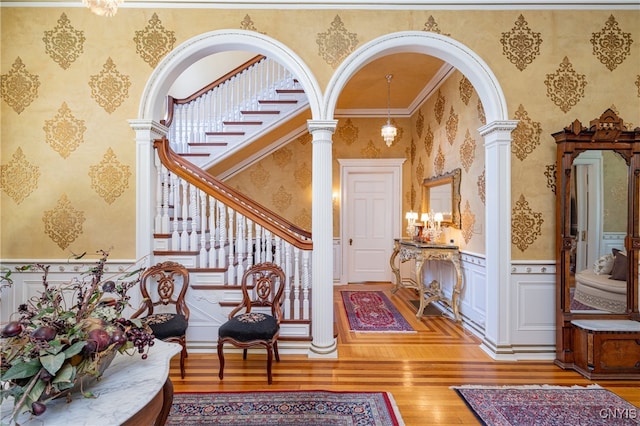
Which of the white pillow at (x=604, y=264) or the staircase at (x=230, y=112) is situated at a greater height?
the staircase at (x=230, y=112)

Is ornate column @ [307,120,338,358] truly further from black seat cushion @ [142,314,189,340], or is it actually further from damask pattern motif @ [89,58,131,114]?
damask pattern motif @ [89,58,131,114]

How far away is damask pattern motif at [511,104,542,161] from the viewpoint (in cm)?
310

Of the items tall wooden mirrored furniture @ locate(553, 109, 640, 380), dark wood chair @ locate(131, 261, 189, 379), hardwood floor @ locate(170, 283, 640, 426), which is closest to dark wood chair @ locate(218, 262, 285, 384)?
hardwood floor @ locate(170, 283, 640, 426)

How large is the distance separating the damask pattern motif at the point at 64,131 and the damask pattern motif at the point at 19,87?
29cm

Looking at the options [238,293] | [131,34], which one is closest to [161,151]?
[131,34]

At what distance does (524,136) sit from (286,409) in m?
3.32

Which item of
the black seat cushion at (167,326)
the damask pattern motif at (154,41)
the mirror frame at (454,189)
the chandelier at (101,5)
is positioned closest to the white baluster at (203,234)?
the black seat cushion at (167,326)

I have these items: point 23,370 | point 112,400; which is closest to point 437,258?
point 112,400

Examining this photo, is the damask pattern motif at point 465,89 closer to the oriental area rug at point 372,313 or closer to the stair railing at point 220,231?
the stair railing at point 220,231

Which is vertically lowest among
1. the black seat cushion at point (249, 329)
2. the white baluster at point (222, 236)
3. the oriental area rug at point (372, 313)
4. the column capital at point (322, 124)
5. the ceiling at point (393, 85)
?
the oriental area rug at point (372, 313)

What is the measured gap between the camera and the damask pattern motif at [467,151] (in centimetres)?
399

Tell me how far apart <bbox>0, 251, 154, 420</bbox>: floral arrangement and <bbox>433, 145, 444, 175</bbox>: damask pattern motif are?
4765 mm

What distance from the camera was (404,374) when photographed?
2783 mm

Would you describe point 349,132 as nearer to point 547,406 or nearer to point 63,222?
point 63,222
